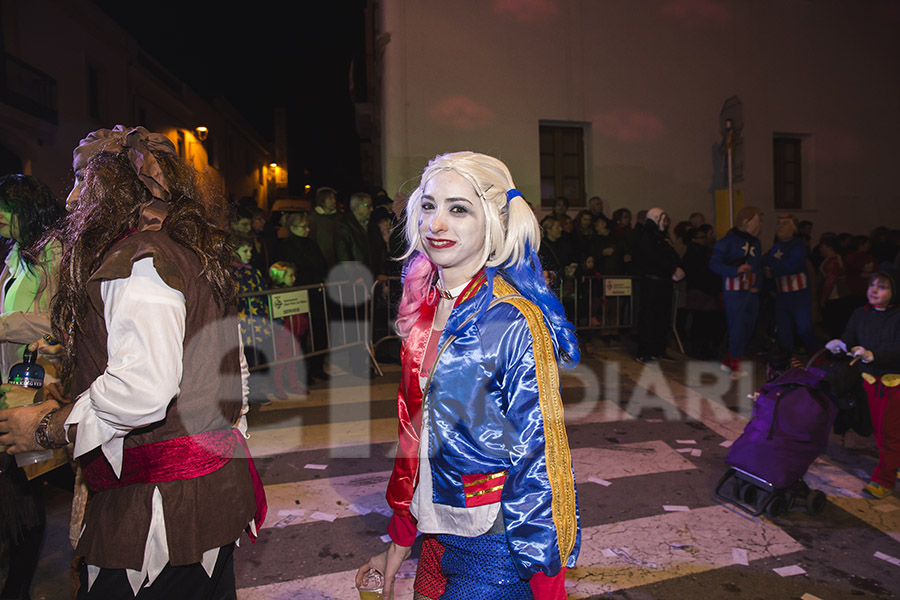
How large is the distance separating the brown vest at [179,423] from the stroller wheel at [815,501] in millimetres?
4052

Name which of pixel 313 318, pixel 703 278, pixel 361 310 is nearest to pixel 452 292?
pixel 313 318

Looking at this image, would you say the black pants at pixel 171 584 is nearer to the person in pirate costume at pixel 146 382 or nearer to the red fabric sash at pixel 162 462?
the person in pirate costume at pixel 146 382

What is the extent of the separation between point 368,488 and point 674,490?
2.37 m

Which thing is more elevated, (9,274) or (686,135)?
(686,135)

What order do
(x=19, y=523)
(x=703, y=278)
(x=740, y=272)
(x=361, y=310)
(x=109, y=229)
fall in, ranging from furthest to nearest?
(x=703, y=278), (x=361, y=310), (x=740, y=272), (x=19, y=523), (x=109, y=229)

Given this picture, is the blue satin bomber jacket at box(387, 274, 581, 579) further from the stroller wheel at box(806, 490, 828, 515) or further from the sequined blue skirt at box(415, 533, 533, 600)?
the stroller wheel at box(806, 490, 828, 515)

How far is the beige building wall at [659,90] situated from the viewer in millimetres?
12477

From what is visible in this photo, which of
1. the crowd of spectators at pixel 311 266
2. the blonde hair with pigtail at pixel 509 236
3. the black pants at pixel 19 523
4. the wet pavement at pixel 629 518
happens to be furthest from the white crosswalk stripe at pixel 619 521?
the blonde hair with pigtail at pixel 509 236

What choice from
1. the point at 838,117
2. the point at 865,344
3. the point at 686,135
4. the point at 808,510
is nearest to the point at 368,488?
the point at 808,510

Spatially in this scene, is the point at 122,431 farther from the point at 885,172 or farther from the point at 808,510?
the point at 885,172

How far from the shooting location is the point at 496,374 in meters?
→ 1.83

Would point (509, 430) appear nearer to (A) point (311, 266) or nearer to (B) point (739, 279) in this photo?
(A) point (311, 266)

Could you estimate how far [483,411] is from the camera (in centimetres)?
183

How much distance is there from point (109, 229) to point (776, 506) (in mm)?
4413
